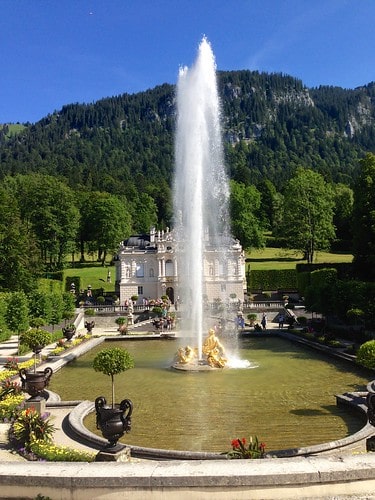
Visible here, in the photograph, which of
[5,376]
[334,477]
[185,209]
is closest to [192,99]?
[185,209]

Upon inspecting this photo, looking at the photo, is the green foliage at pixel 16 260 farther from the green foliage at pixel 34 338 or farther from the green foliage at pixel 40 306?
the green foliage at pixel 34 338

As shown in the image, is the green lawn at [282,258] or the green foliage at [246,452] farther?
the green lawn at [282,258]

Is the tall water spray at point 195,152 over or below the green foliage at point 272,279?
over

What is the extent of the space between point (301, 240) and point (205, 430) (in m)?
57.3

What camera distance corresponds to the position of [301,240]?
69.1 metres

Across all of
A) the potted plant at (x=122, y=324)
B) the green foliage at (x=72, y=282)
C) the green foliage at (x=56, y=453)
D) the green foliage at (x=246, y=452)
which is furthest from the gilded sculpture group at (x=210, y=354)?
the green foliage at (x=72, y=282)

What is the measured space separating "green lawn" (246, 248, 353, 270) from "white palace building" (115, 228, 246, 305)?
10.5 meters

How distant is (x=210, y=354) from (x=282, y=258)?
5941cm

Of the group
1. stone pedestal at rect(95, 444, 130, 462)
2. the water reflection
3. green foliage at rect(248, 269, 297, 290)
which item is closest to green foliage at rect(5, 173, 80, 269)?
green foliage at rect(248, 269, 297, 290)

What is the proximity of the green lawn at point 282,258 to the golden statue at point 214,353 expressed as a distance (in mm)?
48900

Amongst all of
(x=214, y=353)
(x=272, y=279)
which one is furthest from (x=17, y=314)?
(x=272, y=279)

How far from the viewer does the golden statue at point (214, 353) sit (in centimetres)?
2439

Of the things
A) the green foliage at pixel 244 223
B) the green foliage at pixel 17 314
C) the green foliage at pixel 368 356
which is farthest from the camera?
the green foliage at pixel 244 223

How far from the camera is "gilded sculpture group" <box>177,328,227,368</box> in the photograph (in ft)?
80.2
